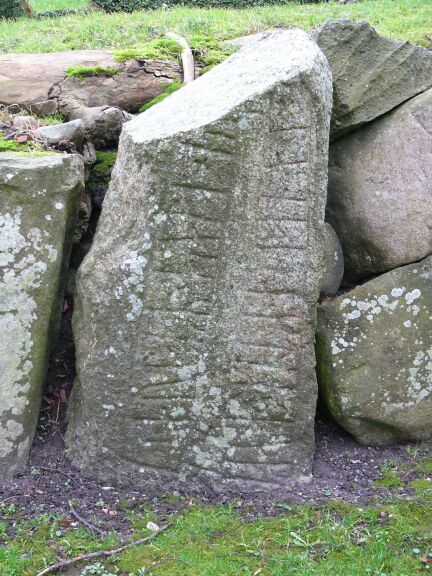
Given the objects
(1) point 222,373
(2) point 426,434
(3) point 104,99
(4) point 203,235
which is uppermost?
(3) point 104,99

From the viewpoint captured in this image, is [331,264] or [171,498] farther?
[331,264]

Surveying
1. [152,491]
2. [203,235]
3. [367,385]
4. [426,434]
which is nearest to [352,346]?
[367,385]

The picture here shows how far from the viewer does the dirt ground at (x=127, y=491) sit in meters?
3.72

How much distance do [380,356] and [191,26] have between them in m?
4.00

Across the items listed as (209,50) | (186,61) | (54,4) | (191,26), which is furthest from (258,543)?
(54,4)

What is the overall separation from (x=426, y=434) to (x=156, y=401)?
1.64 metres

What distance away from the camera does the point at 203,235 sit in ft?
12.4

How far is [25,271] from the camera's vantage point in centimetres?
387

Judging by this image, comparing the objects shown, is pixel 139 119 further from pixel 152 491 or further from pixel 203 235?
pixel 152 491

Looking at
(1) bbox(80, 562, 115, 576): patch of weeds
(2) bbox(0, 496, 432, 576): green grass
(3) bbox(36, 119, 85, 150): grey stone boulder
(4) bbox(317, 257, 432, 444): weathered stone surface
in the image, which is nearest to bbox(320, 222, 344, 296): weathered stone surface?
(4) bbox(317, 257, 432, 444): weathered stone surface

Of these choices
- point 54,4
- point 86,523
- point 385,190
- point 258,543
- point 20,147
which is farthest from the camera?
point 54,4

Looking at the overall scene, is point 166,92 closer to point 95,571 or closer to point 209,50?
point 209,50

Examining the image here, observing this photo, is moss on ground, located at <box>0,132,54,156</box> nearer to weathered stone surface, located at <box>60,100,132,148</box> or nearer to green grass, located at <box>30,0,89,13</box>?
weathered stone surface, located at <box>60,100,132,148</box>

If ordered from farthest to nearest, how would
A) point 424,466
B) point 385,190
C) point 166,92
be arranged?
1. point 166,92
2. point 385,190
3. point 424,466
